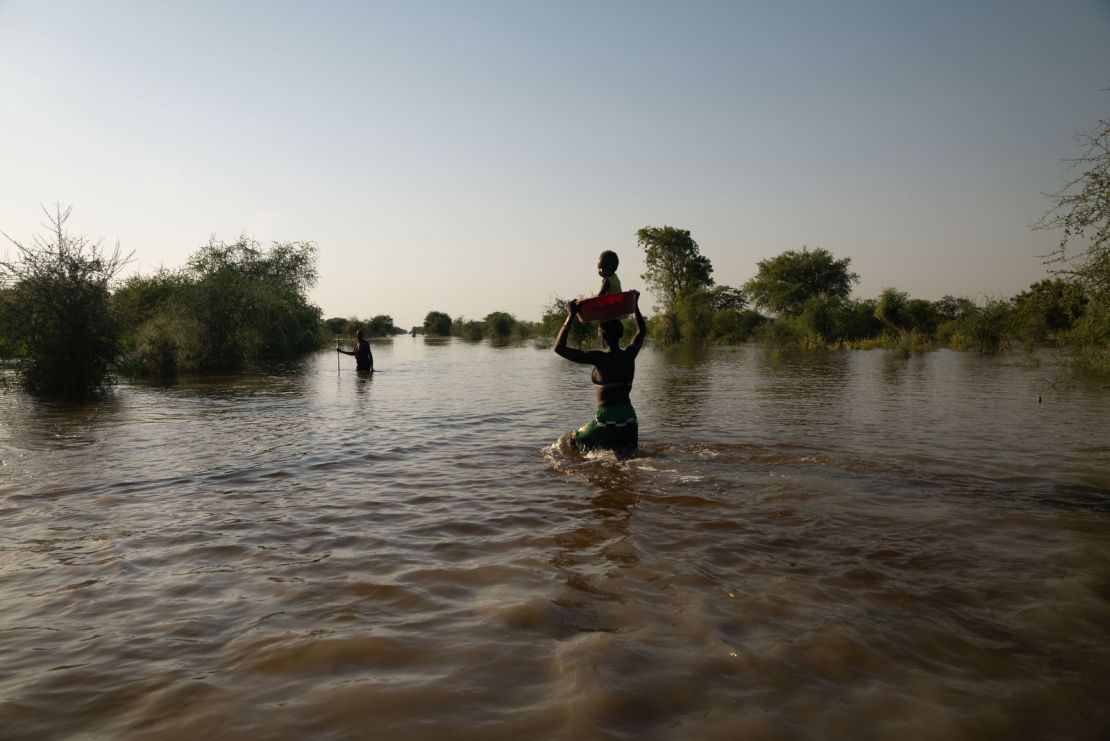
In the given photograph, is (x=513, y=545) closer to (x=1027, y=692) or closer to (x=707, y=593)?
(x=707, y=593)

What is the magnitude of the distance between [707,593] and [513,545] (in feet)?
6.14

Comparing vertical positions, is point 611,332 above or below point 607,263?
below

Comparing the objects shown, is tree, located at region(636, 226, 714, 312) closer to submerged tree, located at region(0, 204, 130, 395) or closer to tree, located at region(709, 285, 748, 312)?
tree, located at region(709, 285, 748, 312)

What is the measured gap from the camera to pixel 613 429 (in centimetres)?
857

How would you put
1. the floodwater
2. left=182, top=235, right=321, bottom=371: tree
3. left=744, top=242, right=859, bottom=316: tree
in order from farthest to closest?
1. left=744, top=242, right=859, bottom=316: tree
2. left=182, top=235, right=321, bottom=371: tree
3. the floodwater

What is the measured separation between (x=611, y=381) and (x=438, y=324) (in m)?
141

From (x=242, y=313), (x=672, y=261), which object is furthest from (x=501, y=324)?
(x=242, y=313)

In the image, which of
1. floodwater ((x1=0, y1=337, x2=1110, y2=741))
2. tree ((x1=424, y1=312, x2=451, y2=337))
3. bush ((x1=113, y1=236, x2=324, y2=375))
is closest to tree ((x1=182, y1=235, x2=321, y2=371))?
bush ((x1=113, y1=236, x2=324, y2=375))

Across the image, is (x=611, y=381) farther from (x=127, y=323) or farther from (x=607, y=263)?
(x=127, y=323)

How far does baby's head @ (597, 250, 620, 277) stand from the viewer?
309 inches

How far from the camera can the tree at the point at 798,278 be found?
74.8m

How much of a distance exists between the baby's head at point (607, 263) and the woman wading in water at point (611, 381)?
583mm

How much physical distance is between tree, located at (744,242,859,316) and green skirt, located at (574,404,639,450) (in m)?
71.1

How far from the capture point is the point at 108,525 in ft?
19.5
